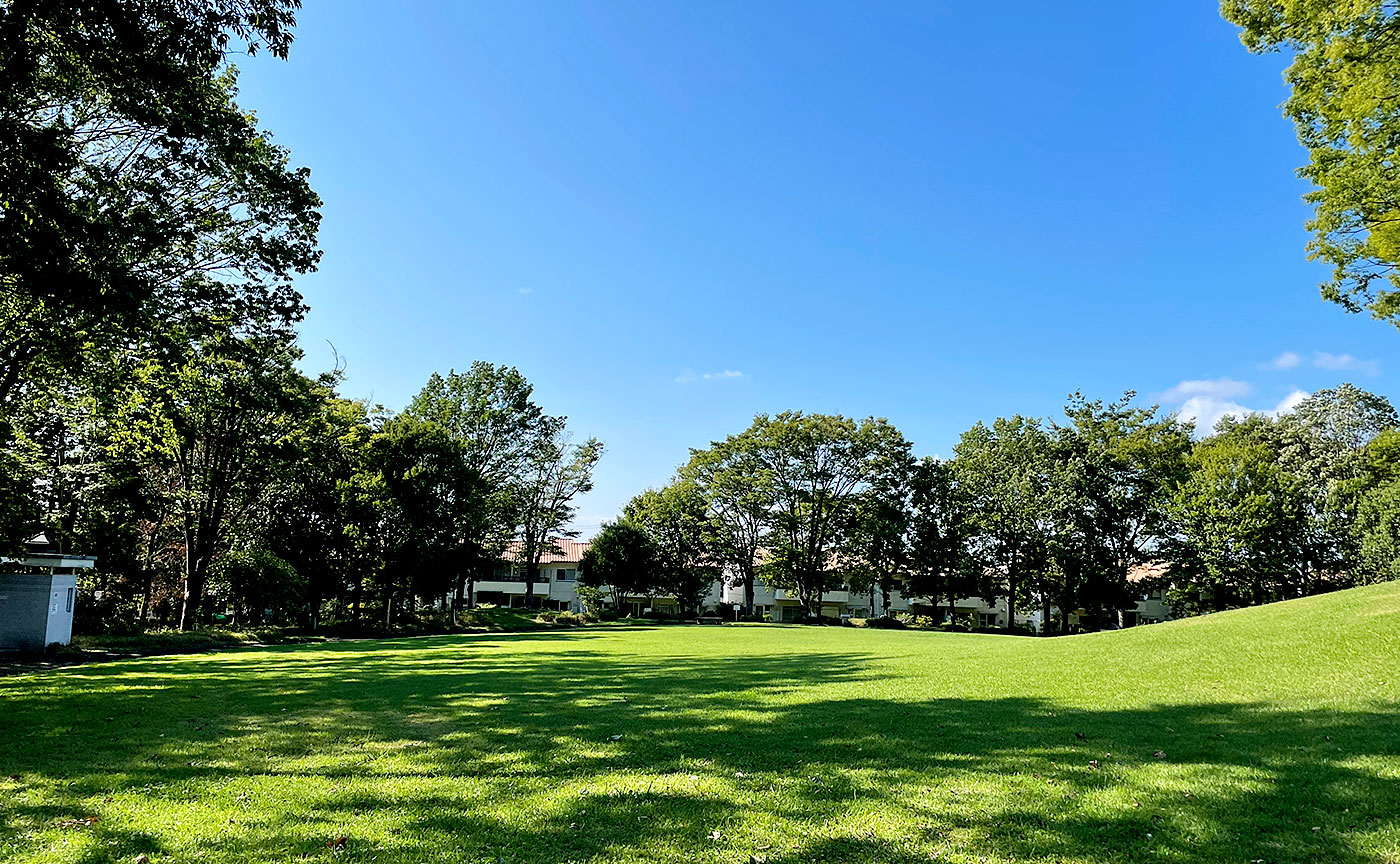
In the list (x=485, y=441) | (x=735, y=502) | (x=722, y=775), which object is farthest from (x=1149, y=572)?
(x=722, y=775)

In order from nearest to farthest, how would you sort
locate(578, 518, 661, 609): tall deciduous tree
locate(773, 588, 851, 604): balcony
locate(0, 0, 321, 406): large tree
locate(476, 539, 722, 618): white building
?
1. locate(0, 0, 321, 406): large tree
2. locate(578, 518, 661, 609): tall deciduous tree
3. locate(476, 539, 722, 618): white building
4. locate(773, 588, 851, 604): balcony

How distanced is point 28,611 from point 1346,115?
35.6 meters

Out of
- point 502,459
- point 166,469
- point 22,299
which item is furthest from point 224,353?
point 502,459

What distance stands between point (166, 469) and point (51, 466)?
11.7m

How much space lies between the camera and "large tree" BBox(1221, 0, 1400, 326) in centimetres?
1320

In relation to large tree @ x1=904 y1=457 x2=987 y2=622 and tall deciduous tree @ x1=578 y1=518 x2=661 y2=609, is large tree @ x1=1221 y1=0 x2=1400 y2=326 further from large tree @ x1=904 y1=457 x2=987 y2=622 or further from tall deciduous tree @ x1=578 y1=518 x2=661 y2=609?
tall deciduous tree @ x1=578 y1=518 x2=661 y2=609

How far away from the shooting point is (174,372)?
1577cm

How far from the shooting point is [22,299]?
13844 millimetres

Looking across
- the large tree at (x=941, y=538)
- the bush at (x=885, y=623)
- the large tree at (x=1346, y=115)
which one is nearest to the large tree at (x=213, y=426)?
the large tree at (x=1346, y=115)

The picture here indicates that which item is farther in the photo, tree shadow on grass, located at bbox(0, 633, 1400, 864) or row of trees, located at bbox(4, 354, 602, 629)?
row of trees, located at bbox(4, 354, 602, 629)

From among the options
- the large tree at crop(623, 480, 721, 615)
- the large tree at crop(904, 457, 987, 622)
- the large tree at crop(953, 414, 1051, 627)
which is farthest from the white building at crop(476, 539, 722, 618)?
the large tree at crop(953, 414, 1051, 627)

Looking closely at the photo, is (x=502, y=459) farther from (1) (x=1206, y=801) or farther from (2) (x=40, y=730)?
(1) (x=1206, y=801)

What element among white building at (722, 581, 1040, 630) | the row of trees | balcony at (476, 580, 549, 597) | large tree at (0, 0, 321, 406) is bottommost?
white building at (722, 581, 1040, 630)

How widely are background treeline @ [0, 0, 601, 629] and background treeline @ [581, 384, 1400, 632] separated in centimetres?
2228
